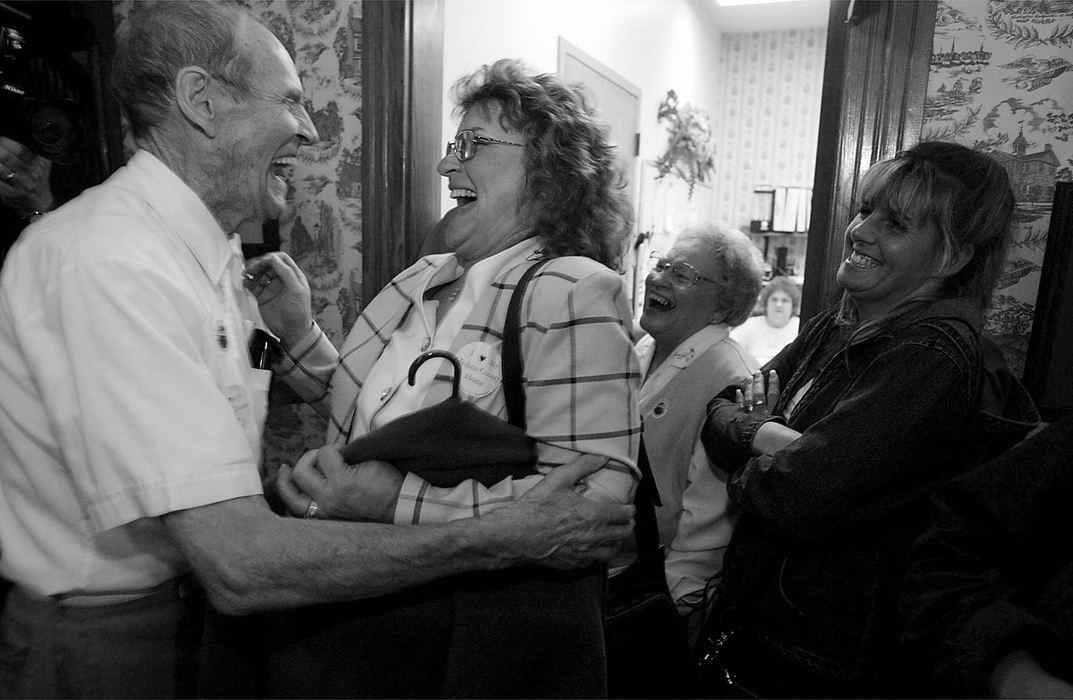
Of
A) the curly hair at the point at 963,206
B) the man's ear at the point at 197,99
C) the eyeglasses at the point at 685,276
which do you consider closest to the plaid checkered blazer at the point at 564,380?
the man's ear at the point at 197,99

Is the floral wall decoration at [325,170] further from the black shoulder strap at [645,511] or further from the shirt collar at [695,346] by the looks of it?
the black shoulder strap at [645,511]

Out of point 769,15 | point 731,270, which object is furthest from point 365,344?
point 769,15

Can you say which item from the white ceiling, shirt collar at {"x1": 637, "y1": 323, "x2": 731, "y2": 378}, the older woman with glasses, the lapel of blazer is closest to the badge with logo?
the older woman with glasses

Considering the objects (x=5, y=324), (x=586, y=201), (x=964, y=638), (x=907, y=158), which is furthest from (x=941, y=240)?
(x=5, y=324)

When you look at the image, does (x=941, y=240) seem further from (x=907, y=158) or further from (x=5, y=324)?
(x=5, y=324)

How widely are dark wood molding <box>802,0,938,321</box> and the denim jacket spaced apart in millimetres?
394

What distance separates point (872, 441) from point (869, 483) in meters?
0.07

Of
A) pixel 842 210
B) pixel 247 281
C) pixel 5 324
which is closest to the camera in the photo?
pixel 5 324

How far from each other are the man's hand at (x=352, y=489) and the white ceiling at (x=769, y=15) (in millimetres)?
5228

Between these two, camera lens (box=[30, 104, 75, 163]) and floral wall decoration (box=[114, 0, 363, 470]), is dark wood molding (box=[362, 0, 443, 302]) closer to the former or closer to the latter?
floral wall decoration (box=[114, 0, 363, 470])

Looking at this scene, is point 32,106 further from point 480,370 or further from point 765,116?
point 765,116

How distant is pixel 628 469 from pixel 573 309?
0.26 m

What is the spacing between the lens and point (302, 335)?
4.88ft

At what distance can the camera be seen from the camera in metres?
1.60
